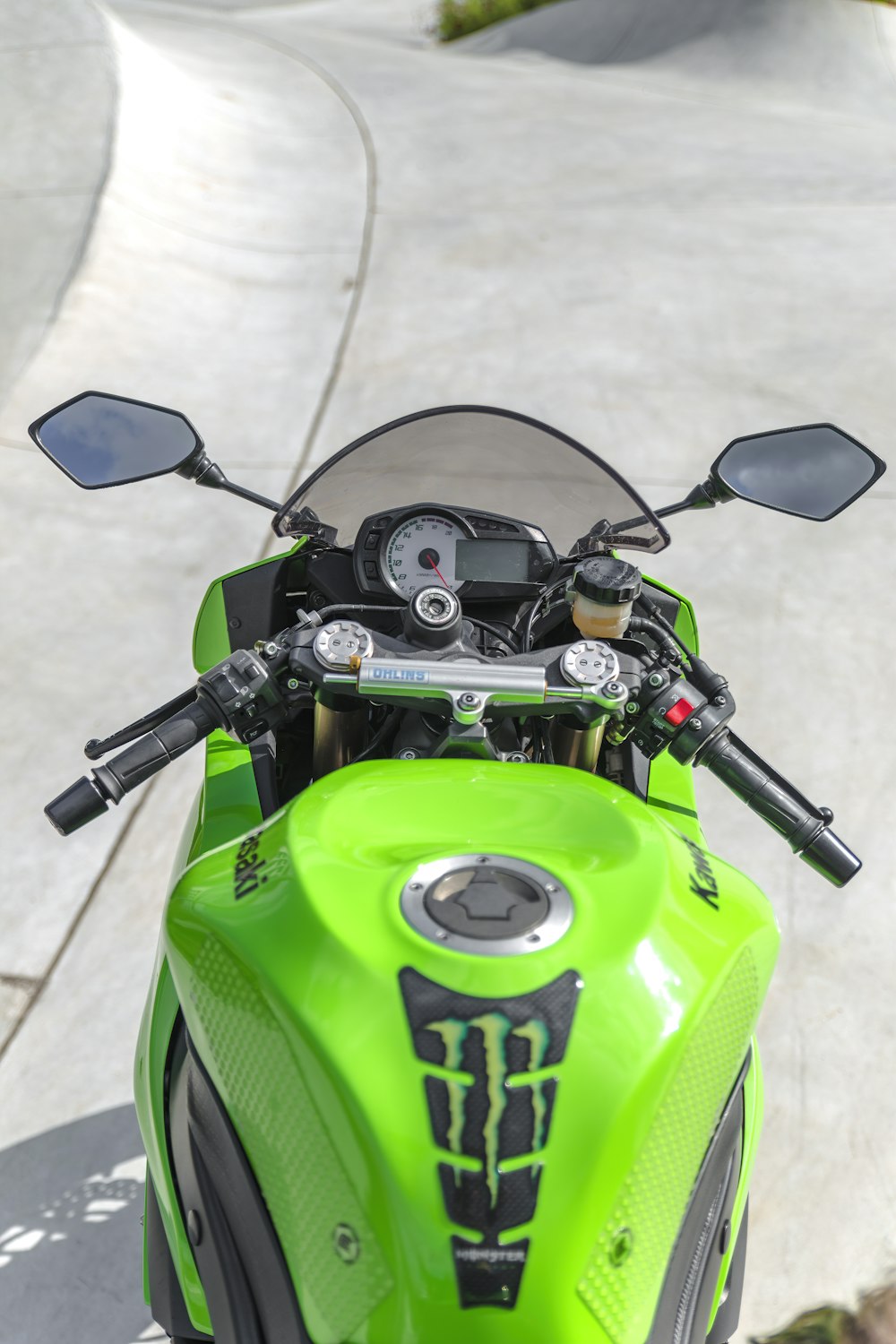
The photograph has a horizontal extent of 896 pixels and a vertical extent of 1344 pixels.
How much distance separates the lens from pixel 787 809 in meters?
2.00

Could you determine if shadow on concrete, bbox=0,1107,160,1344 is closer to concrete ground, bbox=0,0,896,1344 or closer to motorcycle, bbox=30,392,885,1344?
concrete ground, bbox=0,0,896,1344

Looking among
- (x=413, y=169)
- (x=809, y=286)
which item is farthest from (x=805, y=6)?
(x=809, y=286)

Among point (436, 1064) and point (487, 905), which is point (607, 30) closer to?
point (487, 905)

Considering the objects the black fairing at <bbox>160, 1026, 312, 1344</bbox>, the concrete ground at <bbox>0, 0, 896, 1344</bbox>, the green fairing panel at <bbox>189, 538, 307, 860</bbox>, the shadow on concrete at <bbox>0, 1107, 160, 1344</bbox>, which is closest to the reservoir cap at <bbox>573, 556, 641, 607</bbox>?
the green fairing panel at <bbox>189, 538, 307, 860</bbox>

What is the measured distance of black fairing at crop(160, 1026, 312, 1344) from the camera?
4.46 ft

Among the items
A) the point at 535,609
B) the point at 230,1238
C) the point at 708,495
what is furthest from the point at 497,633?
the point at 230,1238

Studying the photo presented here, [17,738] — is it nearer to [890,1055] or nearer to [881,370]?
[890,1055]

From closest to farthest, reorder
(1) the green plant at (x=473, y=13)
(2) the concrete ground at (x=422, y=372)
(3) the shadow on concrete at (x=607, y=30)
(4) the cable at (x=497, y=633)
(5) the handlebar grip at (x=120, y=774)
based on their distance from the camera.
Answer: (5) the handlebar grip at (x=120, y=774)
(4) the cable at (x=497, y=633)
(2) the concrete ground at (x=422, y=372)
(3) the shadow on concrete at (x=607, y=30)
(1) the green plant at (x=473, y=13)

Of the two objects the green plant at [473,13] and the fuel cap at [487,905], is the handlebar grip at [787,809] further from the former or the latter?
the green plant at [473,13]

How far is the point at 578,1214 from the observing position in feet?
4.03

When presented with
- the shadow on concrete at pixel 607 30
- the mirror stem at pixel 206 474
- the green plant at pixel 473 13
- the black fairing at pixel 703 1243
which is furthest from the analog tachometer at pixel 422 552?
the green plant at pixel 473 13

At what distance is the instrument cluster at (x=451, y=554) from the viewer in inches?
94.9

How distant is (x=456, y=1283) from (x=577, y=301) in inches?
290

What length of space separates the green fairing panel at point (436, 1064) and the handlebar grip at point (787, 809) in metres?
0.47
